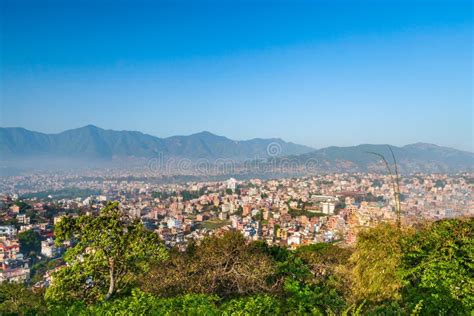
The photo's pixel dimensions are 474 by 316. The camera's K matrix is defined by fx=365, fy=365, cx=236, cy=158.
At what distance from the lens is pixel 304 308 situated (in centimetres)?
408

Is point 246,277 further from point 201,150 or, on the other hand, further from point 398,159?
point 201,150

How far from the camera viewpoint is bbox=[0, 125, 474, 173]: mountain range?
40.9 meters

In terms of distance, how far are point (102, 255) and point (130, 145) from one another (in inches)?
3344

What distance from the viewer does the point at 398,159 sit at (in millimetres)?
39500

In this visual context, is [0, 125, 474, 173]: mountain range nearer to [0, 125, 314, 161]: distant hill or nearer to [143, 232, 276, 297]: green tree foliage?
[0, 125, 314, 161]: distant hill

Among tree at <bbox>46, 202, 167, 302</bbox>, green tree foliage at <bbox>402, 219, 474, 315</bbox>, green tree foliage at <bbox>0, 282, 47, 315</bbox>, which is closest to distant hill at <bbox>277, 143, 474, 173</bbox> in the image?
green tree foliage at <bbox>402, 219, 474, 315</bbox>

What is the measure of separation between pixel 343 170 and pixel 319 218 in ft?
69.3

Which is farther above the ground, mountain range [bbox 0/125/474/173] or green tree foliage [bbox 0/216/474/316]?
mountain range [bbox 0/125/474/173]

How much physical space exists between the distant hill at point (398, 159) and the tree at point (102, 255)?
29870mm

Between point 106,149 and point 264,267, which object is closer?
point 264,267

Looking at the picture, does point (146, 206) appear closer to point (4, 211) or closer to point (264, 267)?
point (4, 211)

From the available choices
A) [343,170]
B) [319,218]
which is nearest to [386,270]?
[319,218]

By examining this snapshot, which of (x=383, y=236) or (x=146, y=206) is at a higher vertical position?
(x=383, y=236)

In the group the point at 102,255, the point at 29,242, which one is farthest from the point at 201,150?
the point at 102,255
